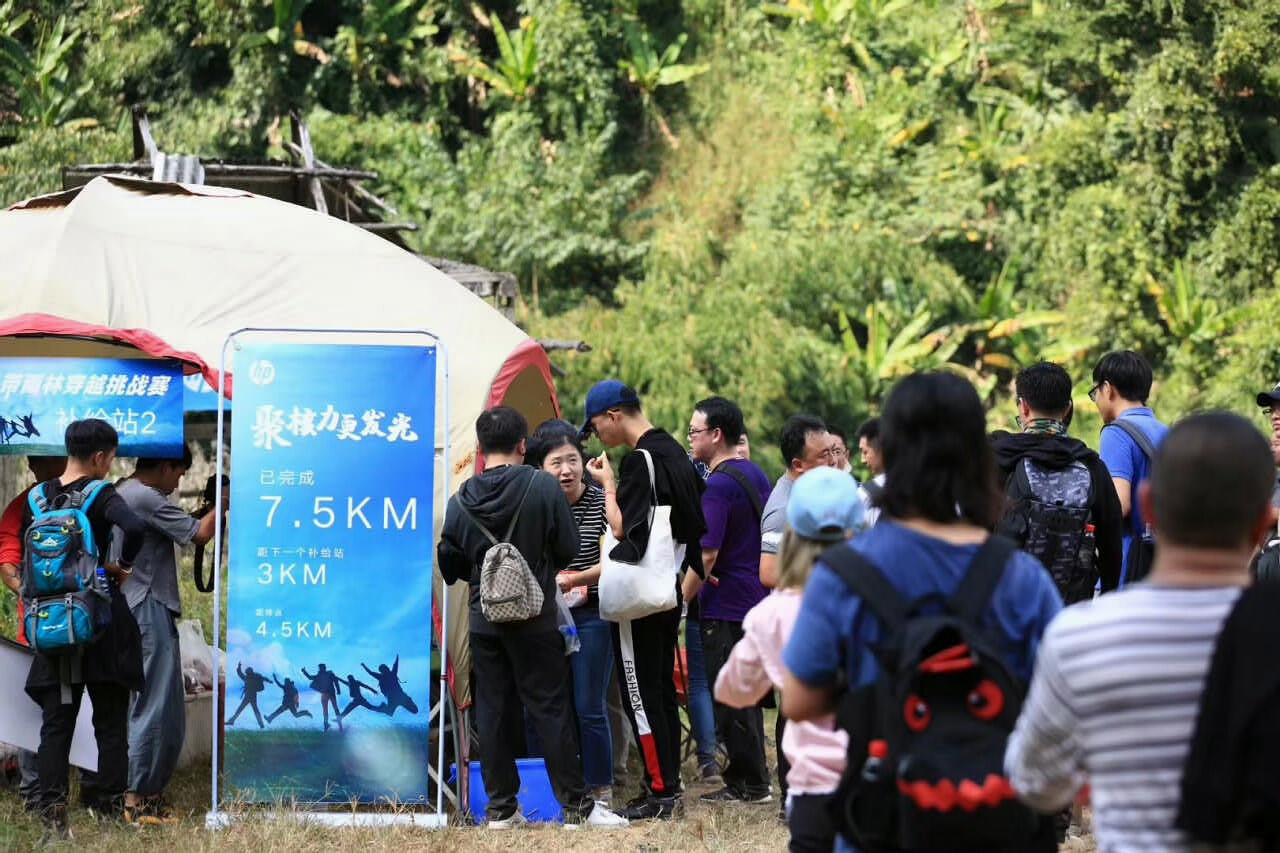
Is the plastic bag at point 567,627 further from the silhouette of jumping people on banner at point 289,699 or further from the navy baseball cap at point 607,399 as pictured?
the silhouette of jumping people on banner at point 289,699

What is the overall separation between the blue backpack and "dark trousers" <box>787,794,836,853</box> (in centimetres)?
382

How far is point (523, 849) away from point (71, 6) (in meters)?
22.1

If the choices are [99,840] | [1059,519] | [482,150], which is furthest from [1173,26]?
[99,840]

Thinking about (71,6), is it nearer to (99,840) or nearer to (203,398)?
(203,398)

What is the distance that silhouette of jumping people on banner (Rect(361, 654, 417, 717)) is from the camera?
674 cm

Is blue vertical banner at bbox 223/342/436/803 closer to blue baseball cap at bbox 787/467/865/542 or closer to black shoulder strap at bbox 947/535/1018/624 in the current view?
blue baseball cap at bbox 787/467/865/542

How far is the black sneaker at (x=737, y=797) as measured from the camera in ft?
24.1

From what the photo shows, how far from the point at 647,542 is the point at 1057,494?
6.38 ft

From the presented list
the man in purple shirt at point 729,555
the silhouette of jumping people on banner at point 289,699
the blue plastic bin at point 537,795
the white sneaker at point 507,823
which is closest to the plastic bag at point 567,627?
the blue plastic bin at point 537,795

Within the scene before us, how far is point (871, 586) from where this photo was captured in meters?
3.02

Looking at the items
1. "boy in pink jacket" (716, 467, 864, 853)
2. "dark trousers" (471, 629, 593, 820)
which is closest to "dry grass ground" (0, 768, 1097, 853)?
"dark trousers" (471, 629, 593, 820)

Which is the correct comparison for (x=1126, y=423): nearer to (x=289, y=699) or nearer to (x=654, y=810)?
(x=654, y=810)

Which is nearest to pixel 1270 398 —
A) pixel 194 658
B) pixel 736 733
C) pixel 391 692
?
pixel 736 733

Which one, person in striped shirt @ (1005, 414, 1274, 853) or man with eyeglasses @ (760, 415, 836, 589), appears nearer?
person in striped shirt @ (1005, 414, 1274, 853)
